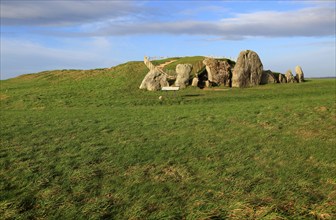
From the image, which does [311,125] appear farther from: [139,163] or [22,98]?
[22,98]

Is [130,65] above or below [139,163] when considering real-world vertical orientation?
above

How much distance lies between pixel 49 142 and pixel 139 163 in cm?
462

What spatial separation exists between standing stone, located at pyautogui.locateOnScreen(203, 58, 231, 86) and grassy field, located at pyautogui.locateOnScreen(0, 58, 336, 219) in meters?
18.4

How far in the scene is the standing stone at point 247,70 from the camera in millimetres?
36656

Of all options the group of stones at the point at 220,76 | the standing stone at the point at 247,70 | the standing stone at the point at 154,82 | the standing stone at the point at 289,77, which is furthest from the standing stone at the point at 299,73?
the standing stone at the point at 154,82

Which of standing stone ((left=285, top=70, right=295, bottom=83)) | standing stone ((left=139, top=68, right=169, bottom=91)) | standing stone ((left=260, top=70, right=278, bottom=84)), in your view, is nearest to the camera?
standing stone ((left=139, top=68, right=169, bottom=91))

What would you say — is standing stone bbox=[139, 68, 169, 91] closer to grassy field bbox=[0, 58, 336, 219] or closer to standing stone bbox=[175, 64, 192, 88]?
standing stone bbox=[175, 64, 192, 88]

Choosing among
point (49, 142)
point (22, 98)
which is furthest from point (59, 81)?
point (49, 142)

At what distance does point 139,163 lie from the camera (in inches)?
373

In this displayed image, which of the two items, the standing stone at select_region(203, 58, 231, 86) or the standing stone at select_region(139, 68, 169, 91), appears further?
the standing stone at select_region(203, 58, 231, 86)

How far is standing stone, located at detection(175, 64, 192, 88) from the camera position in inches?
1448

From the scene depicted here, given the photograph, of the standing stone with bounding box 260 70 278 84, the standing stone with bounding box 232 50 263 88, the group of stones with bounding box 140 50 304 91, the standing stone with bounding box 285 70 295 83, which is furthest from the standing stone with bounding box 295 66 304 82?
the standing stone with bounding box 232 50 263 88

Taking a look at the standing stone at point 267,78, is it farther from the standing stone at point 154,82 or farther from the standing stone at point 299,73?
the standing stone at point 154,82

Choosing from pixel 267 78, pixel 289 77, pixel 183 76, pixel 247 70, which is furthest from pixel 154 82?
pixel 289 77
